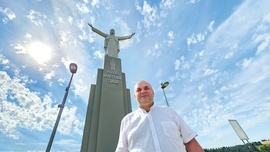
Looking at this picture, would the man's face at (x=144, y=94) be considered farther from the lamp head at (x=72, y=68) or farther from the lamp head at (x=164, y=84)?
the lamp head at (x=164, y=84)

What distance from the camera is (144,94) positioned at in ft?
7.41

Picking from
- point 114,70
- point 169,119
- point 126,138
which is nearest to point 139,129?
point 126,138

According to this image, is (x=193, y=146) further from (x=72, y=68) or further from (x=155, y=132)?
(x=72, y=68)

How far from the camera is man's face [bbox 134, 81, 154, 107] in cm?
222

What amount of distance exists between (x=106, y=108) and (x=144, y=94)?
4.09 metres

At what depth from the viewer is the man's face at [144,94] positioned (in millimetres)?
2224

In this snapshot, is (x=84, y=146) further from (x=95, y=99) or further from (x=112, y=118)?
(x=95, y=99)

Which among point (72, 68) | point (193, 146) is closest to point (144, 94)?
point (193, 146)

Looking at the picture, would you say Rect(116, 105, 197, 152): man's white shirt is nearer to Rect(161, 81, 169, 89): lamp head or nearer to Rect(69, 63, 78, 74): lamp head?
Rect(69, 63, 78, 74): lamp head

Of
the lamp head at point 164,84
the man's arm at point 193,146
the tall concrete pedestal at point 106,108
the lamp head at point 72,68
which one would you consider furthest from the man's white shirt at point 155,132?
the lamp head at point 164,84

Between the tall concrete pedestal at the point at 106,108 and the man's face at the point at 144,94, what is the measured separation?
3.57 metres

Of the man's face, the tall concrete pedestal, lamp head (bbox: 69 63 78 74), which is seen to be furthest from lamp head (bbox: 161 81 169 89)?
the man's face

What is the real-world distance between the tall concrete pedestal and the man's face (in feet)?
11.7

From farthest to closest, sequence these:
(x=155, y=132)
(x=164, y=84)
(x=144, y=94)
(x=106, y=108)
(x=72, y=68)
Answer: (x=164, y=84) < (x=106, y=108) < (x=72, y=68) < (x=144, y=94) < (x=155, y=132)
